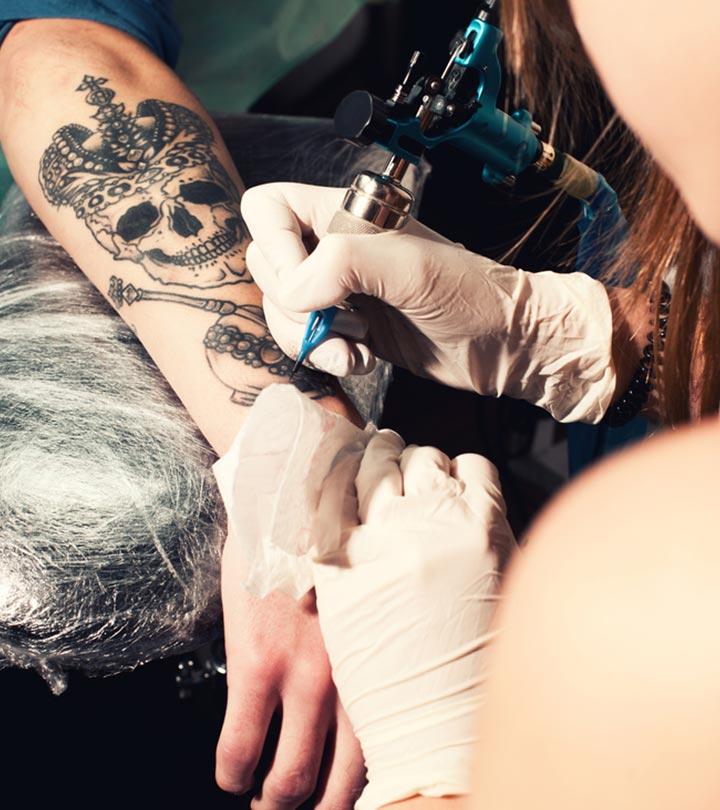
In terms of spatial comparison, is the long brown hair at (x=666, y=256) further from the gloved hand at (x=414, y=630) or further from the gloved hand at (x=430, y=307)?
the gloved hand at (x=414, y=630)

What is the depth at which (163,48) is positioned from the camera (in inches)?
57.7

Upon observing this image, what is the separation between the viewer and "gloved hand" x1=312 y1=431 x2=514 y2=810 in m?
0.74

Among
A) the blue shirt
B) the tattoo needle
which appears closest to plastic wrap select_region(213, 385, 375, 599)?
the tattoo needle

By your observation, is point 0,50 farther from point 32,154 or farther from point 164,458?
point 164,458

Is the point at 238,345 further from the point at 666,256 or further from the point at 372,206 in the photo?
the point at 666,256

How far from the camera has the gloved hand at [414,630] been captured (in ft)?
2.44

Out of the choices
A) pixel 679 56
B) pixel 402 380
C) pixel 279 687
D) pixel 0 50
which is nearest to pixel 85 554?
pixel 279 687

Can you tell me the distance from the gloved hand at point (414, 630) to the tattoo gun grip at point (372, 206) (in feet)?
0.95

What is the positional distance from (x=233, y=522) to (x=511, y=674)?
17.0 inches

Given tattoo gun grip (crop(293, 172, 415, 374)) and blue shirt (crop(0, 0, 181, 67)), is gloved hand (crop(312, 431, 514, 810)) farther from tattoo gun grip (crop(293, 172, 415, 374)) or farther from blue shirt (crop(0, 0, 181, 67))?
blue shirt (crop(0, 0, 181, 67))

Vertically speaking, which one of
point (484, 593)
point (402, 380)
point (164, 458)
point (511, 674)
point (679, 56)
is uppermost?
point (679, 56)

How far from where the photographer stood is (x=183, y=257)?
3.61 ft

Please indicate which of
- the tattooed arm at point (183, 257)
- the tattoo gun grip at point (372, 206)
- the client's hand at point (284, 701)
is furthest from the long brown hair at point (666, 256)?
the client's hand at point (284, 701)

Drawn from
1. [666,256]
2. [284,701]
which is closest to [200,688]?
[284,701]
